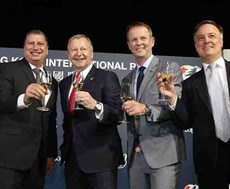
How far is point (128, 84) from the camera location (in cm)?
298

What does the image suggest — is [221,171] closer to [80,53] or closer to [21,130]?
[80,53]

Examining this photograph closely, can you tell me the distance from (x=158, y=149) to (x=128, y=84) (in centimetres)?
56

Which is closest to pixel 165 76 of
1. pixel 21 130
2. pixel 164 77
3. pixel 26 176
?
pixel 164 77

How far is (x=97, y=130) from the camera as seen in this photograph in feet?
10.7

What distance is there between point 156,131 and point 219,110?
1.65 ft

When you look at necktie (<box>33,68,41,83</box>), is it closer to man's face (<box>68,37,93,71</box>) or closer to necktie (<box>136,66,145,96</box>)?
man's face (<box>68,37,93,71</box>)

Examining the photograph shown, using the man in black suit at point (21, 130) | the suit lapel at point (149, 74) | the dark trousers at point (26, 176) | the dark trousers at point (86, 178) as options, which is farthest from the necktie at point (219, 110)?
the dark trousers at point (26, 176)

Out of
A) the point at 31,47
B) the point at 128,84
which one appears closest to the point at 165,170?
the point at 128,84

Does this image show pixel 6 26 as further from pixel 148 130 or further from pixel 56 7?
pixel 148 130

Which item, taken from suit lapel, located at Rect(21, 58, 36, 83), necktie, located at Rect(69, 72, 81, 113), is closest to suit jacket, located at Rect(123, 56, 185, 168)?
necktie, located at Rect(69, 72, 81, 113)

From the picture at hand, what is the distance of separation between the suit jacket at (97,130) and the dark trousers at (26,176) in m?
0.22

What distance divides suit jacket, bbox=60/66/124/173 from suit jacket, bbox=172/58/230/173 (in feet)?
1.74

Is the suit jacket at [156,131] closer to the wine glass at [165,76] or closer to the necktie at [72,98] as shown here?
the wine glass at [165,76]

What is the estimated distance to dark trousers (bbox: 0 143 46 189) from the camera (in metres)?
3.21
